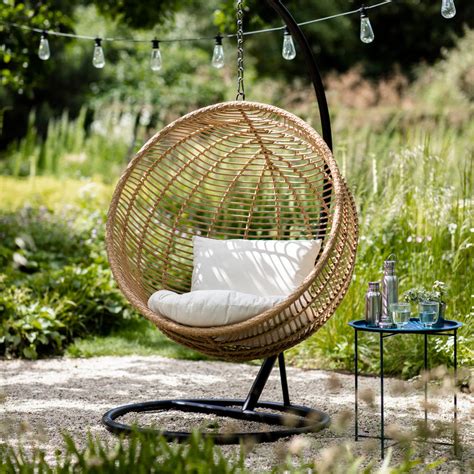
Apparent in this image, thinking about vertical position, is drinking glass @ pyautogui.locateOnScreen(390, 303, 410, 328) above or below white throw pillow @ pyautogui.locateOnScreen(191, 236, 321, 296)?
below

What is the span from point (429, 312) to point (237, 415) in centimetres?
91

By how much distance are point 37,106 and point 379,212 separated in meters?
7.92

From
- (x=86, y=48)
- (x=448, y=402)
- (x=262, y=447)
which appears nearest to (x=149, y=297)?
(x=262, y=447)

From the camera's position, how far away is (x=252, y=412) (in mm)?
3461

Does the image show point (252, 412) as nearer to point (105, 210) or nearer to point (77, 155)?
point (105, 210)

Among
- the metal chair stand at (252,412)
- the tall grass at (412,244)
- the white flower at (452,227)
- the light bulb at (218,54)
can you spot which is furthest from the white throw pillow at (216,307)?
the white flower at (452,227)

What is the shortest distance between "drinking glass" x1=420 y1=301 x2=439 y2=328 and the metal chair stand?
0.58 meters

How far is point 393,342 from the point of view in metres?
4.57

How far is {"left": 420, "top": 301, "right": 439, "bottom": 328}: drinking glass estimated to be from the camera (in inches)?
123

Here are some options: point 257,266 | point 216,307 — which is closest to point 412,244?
point 257,266

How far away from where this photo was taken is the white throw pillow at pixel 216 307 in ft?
10.7

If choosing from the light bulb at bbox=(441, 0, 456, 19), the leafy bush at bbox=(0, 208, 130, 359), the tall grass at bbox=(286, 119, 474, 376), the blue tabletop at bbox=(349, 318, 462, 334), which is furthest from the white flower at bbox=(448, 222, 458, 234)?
the leafy bush at bbox=(0, 208, 130, 359)

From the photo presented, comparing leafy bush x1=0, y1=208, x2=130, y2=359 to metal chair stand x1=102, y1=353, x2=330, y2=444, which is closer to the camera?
metal chair stand x1=102, y1=353, x2=330, y2=444

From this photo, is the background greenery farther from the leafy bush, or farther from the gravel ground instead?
the gravel ground
